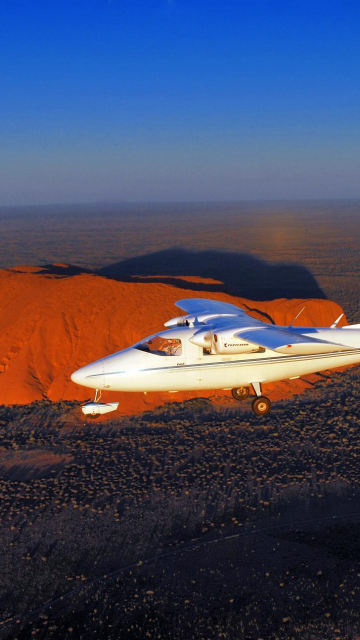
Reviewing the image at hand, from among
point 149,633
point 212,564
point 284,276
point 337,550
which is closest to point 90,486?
point 212,564

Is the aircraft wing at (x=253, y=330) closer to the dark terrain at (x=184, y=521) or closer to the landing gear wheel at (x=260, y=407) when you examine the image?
the landing gear wheel at (x=260, y=407)

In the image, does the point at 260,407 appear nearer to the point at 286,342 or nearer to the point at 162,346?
the point at 162,346

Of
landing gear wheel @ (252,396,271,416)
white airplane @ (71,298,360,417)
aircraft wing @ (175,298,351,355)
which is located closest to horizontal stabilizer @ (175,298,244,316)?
aircraft wing @ (175,298,351,355)

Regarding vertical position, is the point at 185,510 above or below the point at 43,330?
below

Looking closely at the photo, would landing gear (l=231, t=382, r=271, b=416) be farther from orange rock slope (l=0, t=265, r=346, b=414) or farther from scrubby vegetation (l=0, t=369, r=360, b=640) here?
orange rock slope (l=0, t=265, r=346, b=414)

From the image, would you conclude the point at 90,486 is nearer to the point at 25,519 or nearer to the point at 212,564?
the point at 25,519
